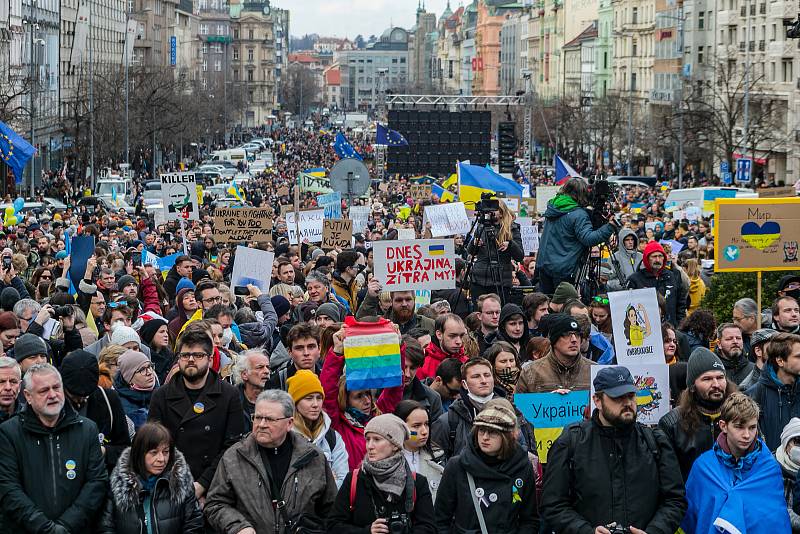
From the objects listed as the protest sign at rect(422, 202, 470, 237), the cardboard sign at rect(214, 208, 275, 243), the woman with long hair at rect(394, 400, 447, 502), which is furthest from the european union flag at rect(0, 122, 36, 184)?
the woman with long hair at rect(394, 400, 447, 502)

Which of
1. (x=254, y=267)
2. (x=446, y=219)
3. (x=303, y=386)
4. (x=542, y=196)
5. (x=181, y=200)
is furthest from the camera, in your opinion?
(x=542, y=196)

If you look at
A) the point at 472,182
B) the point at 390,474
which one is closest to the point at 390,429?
the point at 390,474

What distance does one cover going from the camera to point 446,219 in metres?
22.7

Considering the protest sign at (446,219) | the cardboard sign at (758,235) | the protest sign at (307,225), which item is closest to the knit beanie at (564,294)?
the cardboard sign at (758,235)

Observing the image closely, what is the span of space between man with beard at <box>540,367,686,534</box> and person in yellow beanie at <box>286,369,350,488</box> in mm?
1109

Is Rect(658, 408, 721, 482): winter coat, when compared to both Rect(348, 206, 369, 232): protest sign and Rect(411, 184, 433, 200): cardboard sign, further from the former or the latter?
Rect(411, 184, 433, 200): cardboard sign

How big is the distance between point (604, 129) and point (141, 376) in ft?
251

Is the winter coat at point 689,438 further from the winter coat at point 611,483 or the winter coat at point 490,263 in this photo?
the winter coat at point 490,263

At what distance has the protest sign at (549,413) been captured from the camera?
349 inches

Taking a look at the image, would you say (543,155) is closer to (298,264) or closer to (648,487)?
(298,264)

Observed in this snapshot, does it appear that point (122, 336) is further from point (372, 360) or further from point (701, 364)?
point (701, 364)

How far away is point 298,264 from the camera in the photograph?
17797 millimetres

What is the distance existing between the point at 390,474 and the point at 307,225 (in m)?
16.5

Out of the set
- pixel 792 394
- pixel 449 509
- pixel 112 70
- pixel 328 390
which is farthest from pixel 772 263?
pixel 112 70
